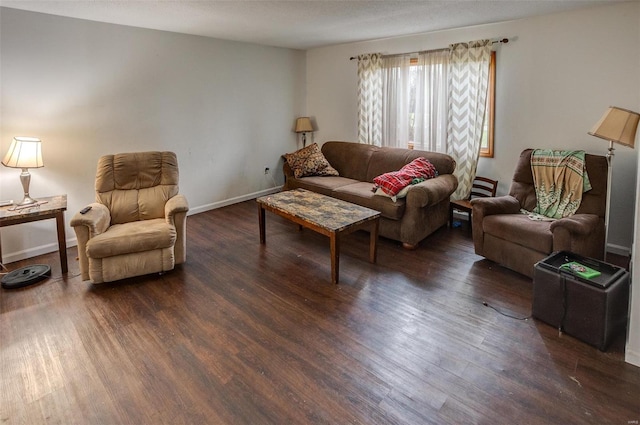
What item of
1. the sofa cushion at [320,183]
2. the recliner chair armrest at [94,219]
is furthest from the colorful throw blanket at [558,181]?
the recliner chair armrest at [94,219]

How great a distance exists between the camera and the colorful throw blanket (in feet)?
10.8

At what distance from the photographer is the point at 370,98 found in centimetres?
520

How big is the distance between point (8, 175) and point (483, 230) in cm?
435

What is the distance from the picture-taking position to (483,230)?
3.35 m

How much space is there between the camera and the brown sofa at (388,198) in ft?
12.3

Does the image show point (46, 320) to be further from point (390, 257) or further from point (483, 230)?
point (483, 230)

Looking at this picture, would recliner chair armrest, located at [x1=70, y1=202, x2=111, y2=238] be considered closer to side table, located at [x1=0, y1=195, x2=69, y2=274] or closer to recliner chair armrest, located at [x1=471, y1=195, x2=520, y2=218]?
side table, located at [x1=0, y1=195, x2=69, y2=274]

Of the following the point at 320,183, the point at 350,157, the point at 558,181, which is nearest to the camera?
the point at 558,181

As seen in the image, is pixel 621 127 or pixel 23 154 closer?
pixel 621 127

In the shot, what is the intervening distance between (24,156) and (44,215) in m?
→ 0.54

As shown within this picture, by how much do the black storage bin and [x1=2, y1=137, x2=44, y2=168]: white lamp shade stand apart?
4066 mm

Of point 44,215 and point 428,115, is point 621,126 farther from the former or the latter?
point 44,215

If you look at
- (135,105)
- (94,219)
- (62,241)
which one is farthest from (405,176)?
(62,241)

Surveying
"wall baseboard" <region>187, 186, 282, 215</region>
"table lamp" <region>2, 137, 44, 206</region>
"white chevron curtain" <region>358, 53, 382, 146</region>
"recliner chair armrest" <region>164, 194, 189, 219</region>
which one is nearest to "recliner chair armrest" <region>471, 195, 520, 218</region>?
"white chevron curtain" <region>358, 53, 382, 146</region>
